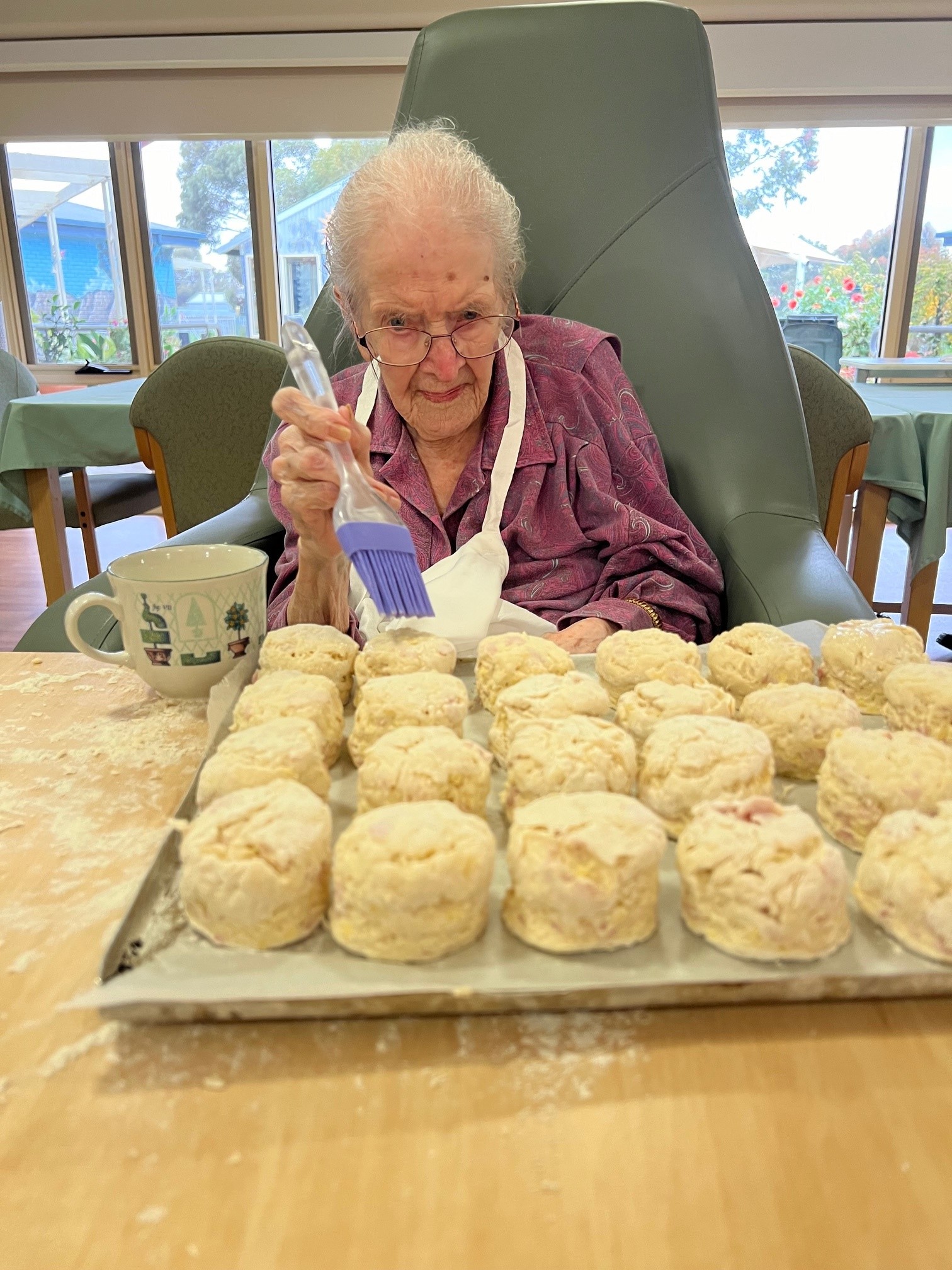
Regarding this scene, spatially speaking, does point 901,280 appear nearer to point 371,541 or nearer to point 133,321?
point 133,321

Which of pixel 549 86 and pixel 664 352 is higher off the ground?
pixel 549 86

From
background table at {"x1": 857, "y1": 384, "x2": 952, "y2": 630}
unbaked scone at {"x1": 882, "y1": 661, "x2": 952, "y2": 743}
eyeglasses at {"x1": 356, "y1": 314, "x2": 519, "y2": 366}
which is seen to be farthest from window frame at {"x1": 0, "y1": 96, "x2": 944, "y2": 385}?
unbaked scone at {"x1": 882, "y1": 661, "x2": 952, "y2": 743}

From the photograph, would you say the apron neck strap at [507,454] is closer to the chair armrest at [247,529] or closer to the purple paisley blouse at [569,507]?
the purple paisley blouse at [569,507]

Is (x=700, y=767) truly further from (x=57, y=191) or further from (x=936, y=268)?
(x=57, y=191)

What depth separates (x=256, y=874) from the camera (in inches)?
20.2

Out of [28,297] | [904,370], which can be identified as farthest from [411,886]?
[28,297]

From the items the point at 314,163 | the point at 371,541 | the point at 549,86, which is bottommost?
the point at 371,541

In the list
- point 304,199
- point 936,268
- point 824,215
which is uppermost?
point 304,199

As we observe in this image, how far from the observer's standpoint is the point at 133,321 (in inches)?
208

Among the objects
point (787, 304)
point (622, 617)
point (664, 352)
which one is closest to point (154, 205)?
point (787, 304)

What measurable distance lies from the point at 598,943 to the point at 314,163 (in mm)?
5108

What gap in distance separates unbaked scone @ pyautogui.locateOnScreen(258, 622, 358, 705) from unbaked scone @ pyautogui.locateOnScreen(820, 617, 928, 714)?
18.6 inches

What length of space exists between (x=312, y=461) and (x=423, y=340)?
1.21ft

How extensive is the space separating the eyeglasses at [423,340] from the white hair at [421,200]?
0.07 meters
